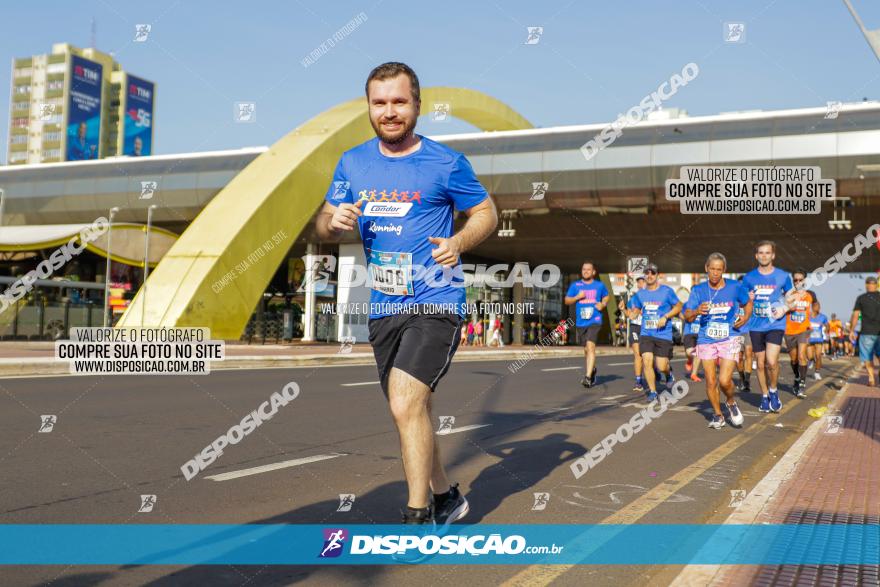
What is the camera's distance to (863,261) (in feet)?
148

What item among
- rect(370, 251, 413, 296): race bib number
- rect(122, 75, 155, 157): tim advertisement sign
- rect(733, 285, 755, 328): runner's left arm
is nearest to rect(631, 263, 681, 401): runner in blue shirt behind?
rect(733, 285, 755, 328): runner's left arm

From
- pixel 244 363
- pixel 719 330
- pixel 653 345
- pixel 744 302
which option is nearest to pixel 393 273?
pixel 719 330

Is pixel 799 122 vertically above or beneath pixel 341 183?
above

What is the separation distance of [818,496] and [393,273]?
314 centimetres

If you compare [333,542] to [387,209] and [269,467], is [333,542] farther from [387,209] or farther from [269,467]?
[269,467]

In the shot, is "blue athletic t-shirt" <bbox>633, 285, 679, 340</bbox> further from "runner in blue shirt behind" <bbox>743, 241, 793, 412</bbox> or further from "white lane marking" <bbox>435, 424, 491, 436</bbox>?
"white lane marking" <bbox>435, 424, 491, 436</bbox>

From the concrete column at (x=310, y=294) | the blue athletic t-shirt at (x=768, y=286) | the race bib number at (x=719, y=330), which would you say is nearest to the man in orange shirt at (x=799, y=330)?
the blue athletic t-shirt at (x=768, y=286)

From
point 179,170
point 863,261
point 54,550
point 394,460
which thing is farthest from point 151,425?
point 863,261

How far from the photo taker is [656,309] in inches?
457

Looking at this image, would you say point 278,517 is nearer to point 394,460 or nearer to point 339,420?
point 394,460

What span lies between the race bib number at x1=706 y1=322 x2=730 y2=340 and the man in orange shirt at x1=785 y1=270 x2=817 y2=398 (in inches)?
227

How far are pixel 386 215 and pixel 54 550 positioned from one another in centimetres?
209

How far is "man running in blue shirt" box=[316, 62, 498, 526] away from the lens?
3736 millimetres

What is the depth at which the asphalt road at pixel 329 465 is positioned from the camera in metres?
3.65
